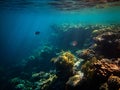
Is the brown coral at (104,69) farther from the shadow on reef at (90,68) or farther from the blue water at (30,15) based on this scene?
the blue water at (30,15)

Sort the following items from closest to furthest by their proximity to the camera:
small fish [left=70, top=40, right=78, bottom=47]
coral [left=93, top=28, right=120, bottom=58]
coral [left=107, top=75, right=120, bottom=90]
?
coral [left=107, top=75, right=120, bottom=90]
coral [left=93, top=28, right=120, bottom=58]
small fish [left=70, top=40, right=78, bottom=47]

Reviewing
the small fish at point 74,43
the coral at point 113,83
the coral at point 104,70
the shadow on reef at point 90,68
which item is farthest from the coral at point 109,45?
the small fish at point 74,43

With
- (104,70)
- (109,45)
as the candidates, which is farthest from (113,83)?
(109,45)

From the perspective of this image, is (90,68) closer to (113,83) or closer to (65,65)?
(113,83)

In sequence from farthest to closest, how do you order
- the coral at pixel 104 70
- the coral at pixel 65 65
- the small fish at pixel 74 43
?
1. the small fish at pixel 74 43
2. the coral at pixel 65 65
3. the coral at pixel 104 70

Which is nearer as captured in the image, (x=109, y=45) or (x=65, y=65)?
(x=65, y=65)

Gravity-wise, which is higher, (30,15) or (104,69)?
(30,15)

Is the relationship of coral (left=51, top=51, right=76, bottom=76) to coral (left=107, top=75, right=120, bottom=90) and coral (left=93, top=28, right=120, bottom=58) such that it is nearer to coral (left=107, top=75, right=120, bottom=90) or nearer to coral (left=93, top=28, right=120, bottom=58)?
coral (left=93, top=28, right=120, bottom=58)

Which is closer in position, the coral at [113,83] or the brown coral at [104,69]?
the coral at [113,83]

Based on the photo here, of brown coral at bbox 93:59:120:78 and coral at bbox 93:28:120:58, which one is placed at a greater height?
coral at bbox 93:28:120:58

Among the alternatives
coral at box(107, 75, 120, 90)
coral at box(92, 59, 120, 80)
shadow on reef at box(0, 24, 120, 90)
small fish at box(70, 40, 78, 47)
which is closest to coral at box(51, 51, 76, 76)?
shadow on reef at box(0, 24, 120, 90)

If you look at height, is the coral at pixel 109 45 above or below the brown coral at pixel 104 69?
above

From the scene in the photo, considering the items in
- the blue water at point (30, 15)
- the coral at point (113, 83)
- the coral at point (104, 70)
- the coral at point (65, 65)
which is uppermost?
the blue water at point (30, 15)

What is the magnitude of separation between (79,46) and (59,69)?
52.0 ft
